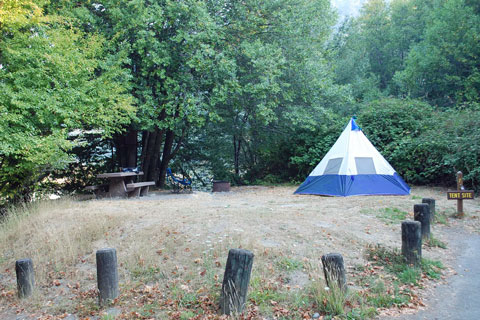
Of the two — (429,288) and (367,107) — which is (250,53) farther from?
(429,288)

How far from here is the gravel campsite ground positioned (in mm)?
4930

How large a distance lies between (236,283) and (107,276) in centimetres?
179

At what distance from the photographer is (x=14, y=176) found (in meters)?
10.9

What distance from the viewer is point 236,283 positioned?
4523 millimetres

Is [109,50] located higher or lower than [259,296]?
higher

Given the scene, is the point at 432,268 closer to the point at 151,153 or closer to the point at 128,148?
the point at 128,148

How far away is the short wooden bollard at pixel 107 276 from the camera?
16.8 feet

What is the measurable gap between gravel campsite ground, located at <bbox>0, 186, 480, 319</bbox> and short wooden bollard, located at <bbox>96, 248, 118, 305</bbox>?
141mm

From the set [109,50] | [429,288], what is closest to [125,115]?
[109,50]

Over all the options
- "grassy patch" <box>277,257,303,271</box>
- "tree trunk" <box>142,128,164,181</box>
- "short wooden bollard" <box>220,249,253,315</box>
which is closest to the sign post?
"grassy patch" <box>277,257,303,271</box>

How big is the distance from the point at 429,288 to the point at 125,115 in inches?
395

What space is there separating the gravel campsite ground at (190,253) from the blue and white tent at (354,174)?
9.22ft

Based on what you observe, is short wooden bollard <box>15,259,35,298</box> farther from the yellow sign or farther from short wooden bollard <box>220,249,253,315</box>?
the yellow sign

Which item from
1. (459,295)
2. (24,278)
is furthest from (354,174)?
(24,278)
